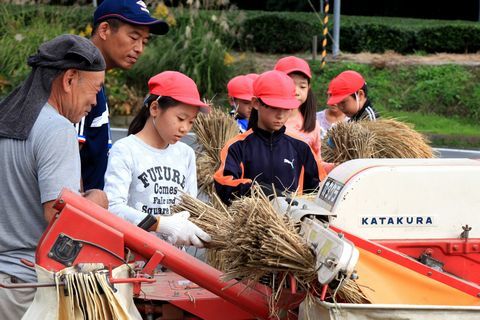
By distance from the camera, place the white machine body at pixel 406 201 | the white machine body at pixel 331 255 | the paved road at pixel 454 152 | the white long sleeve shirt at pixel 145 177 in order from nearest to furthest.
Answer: the white machine body at pixel 331 255, the white machine body at pixel 406 201, the white long sleeve shirt at pixel 145 177, the paved road at pixel 454 152

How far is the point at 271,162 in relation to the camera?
5.61 meters

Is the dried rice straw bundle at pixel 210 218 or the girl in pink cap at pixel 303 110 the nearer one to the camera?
the dried rice straw bundle at pixel 210 218

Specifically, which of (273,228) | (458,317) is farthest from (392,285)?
(273,228)

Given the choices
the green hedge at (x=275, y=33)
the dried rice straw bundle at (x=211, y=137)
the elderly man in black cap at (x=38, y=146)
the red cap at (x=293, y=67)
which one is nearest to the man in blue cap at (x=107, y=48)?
the elderly man in black cap at (x=38, y=146)

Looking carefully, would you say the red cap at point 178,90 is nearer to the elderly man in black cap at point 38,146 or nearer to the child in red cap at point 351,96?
the elderly man in black cap at point 38,146

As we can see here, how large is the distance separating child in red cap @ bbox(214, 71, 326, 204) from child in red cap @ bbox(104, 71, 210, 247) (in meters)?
0.31

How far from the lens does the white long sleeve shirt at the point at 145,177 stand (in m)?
5.12

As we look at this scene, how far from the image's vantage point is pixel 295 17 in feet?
80.6

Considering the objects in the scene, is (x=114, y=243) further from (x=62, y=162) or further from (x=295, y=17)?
(x=295, y=17)

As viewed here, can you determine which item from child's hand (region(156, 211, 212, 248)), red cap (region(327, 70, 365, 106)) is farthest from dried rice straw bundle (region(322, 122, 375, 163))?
child's hand (region(156, 211, 212, 248))

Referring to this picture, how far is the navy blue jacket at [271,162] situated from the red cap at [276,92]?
19 cm

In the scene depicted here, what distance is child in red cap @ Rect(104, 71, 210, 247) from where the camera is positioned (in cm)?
518

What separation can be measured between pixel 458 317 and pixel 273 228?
2.81ft

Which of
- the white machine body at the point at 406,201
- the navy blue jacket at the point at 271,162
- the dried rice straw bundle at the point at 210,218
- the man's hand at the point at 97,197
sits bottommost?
the navy blue jacket at the point at 271,162
